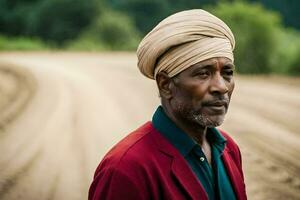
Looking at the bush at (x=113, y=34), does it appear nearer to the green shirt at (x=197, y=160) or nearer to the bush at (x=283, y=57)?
the bush at (x=283, y=57)

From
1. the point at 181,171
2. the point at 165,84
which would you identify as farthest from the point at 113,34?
the point at 181,171

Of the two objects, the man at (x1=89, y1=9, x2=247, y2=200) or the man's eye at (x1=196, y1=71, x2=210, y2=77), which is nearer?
the man at (x1=89, y1=9, x2=247, y2=200)

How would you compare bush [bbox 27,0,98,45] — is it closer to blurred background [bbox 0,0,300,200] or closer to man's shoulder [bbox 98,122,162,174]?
blurred background [bbox 0,0,300,200]

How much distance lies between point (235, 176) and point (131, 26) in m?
38.7

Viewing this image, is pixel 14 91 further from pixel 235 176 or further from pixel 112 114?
pixel 235 176

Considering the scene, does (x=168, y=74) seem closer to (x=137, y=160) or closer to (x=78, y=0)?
(x=137, y=160)

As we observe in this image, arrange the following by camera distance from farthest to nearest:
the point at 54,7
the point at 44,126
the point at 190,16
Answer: the point at 54,7
the point at 44,126
the point at 190,16

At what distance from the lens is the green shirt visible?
7.35 ft

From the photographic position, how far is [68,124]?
9188 mm

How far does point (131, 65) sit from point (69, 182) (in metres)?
14.4

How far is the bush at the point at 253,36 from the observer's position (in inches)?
690

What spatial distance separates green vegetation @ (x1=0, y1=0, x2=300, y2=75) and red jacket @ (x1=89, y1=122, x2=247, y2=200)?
1539 cm

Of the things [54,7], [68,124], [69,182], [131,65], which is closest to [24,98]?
[68,124]

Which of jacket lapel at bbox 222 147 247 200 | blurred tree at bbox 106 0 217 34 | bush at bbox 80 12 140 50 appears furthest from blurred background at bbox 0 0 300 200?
blurred tree at bbox 106 0 217 34
